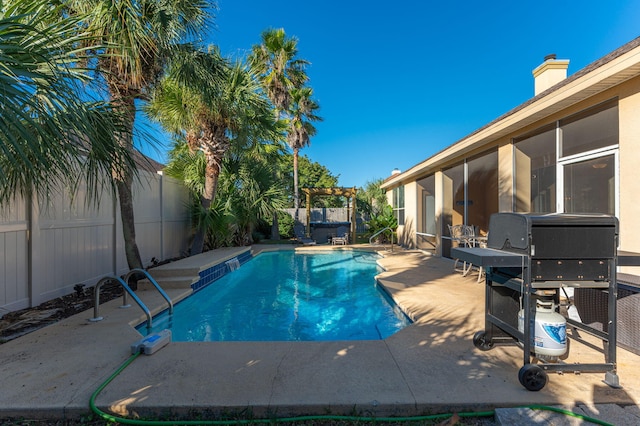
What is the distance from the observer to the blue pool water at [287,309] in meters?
4.50

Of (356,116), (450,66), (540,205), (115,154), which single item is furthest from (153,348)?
(356,116)

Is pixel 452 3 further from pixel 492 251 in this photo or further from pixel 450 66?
pixel 492 251

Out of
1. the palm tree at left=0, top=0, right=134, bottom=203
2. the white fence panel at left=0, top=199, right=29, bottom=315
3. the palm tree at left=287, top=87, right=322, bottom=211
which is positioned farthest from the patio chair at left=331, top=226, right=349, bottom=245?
the palm tree at left=0, top=0, right=134, bottom=203

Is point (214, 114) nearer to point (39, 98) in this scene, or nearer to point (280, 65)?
point (39, 98)

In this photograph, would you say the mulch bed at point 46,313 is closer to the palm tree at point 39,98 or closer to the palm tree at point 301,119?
the palm tree at point 39,98

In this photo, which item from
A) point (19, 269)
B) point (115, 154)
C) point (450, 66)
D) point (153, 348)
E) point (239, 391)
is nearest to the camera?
point (239, 391)

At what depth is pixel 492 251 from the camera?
9.14ft

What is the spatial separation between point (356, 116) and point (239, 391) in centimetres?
2302

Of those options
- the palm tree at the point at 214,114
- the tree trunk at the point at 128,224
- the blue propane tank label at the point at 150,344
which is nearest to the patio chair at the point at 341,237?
the palm tree at the point at 214,114

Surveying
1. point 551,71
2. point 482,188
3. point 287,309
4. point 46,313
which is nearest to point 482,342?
point 287,309

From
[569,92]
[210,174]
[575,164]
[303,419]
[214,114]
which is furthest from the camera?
[210,174]

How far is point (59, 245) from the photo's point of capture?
5.11 m

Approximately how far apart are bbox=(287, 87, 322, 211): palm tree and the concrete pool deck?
638 inches

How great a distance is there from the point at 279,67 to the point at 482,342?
1726 cm
